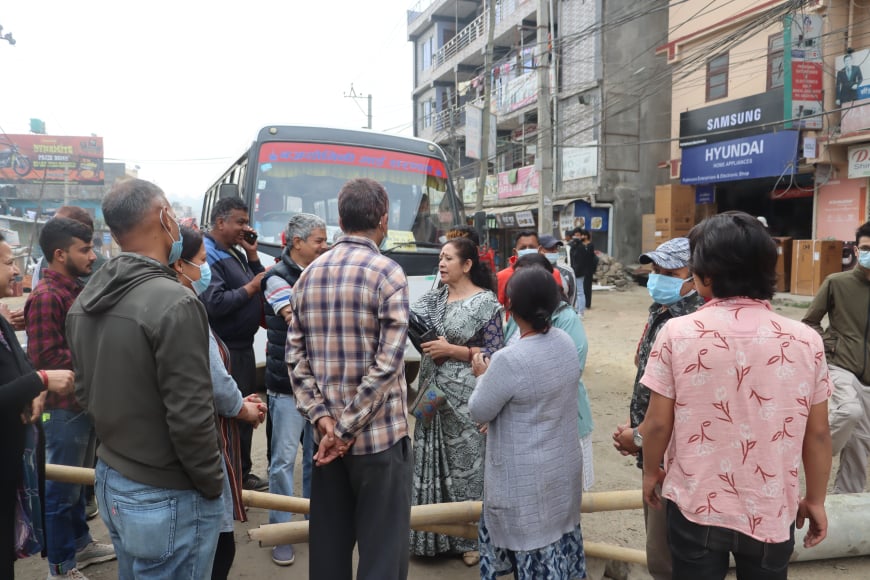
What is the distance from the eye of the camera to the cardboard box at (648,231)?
19.0 meters

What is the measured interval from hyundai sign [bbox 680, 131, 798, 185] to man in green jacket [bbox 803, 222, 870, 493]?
41.4 ft

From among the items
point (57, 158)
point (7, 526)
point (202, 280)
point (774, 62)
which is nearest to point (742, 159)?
point (774, 62)

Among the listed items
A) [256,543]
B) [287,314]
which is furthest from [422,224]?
[256,543]

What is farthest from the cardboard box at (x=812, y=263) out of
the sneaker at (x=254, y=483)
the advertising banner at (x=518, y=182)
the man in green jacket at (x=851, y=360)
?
the sneaker at (x=254, y=483)

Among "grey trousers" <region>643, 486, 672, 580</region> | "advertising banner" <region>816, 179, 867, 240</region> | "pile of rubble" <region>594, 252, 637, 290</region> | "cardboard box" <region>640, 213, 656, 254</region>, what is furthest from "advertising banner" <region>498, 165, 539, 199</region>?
"grey trousers" <region>643, 486, 672, 580</region>

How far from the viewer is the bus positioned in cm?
569

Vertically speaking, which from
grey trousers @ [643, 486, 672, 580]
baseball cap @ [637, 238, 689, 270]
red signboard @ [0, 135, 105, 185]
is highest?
red signboard @ [0, 135, 105, 185]

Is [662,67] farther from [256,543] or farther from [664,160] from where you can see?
[256,543]

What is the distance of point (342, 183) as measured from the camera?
6.00m

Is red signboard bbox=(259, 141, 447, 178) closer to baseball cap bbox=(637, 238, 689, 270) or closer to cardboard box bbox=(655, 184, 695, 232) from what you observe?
baseball cap bbox=(637, 238, 689, 270)

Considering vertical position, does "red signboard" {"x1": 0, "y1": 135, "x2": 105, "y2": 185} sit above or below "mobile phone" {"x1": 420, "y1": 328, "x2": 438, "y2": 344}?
above

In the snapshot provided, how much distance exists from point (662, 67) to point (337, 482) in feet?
68.6

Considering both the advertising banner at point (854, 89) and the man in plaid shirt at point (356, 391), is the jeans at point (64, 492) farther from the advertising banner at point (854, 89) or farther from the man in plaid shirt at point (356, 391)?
the advertising banner at point (854, 89)

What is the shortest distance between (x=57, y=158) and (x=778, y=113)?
5528 centimetres
